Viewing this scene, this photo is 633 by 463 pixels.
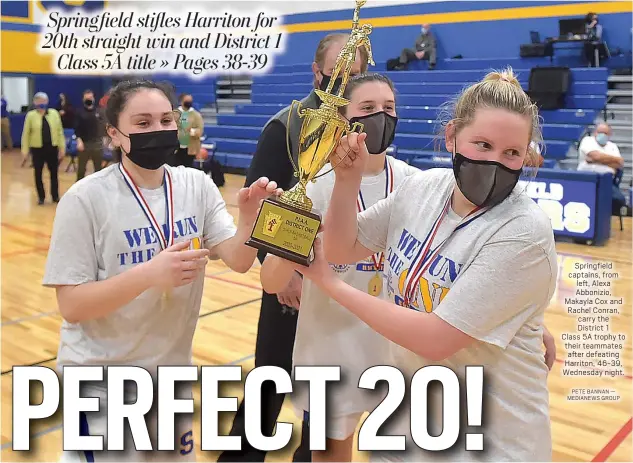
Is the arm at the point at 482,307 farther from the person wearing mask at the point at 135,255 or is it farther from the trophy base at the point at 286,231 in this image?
the person wearing mask at the point at 135,255

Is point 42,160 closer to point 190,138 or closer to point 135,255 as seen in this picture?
point 190,138

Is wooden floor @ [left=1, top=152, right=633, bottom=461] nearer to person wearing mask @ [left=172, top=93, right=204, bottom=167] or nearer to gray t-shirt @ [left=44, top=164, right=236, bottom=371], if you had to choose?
gray t-shirt @ [left=44, top=164, right=236, bottom=371]

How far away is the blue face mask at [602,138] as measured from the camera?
8641 mm

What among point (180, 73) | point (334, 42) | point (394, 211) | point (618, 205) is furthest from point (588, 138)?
point (180, 73)

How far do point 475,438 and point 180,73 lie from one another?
18.5 m

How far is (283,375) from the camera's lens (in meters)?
2.51

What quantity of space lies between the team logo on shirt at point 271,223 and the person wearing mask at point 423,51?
12.7 metres

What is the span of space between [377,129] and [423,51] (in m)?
12.4

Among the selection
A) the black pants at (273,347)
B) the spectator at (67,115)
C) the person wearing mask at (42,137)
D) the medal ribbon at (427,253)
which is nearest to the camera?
the medal ribbon at (427,253)

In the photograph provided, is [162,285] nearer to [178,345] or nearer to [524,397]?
[178,345]

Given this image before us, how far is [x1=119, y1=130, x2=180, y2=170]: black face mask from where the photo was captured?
6.31 ft

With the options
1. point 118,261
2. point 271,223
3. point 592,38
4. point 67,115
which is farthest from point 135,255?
point 67,115

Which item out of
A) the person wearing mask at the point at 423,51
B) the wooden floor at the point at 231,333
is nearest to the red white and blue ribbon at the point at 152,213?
the wooden floor at the point at 231,333

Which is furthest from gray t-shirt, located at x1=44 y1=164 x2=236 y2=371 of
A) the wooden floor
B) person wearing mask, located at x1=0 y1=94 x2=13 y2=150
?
person wearing mask, located at x1=0 y1=94 x2=13 y2=150
